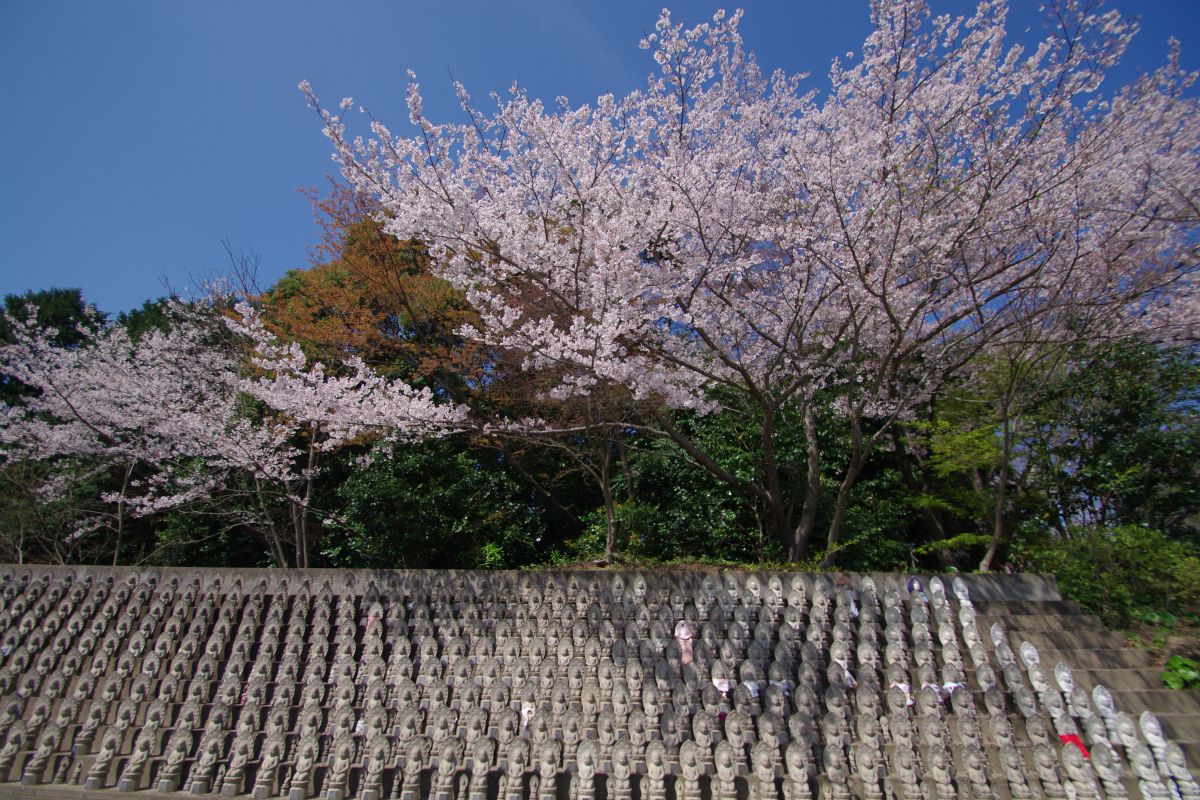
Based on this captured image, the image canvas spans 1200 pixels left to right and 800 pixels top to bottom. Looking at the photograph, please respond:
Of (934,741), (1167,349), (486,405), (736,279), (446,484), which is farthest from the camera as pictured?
(486,405)

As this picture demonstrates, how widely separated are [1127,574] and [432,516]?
8049 millimetres

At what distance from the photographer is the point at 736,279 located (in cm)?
651

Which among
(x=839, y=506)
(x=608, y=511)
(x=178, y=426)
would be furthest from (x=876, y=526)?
(x=178, y=426)

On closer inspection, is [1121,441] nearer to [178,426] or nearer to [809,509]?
[809,509]

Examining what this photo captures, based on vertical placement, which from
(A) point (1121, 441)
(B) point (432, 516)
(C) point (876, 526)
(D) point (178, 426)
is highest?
(D) point (178, 426)

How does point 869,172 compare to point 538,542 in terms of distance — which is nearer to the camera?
point 869,172

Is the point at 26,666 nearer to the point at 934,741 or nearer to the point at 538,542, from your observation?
the point at 538,542

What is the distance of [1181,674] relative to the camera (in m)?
4.39

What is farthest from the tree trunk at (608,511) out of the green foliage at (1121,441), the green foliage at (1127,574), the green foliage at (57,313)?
the green foliage at (57,313)

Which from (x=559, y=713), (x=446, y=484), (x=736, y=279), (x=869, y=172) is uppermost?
(x=869, y=172)

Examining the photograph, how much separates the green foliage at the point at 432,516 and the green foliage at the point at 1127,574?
663 centimetres

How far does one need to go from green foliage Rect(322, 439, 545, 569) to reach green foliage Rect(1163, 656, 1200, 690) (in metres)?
6.89

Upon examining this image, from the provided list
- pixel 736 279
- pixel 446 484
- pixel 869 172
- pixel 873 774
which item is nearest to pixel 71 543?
pixel 446 484

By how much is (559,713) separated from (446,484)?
4.89 metres
